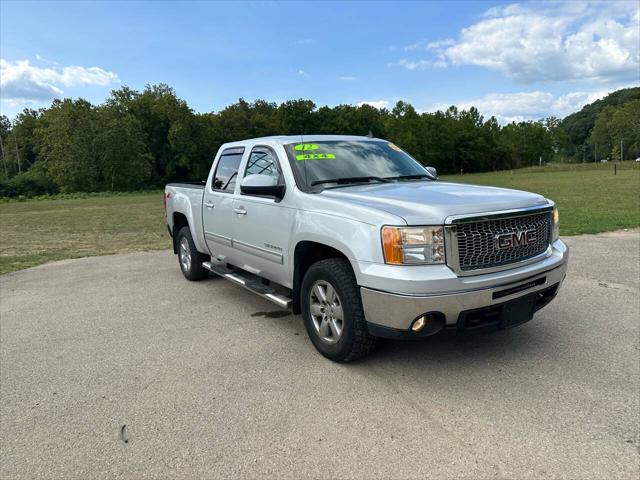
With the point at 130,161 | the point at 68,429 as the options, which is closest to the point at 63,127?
the point at 130,161

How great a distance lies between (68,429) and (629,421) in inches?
138

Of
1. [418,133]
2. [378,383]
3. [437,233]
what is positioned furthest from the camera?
[418,133]

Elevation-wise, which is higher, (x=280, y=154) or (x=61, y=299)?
(x=280, y=154)

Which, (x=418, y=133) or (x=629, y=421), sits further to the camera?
(x=418, y=133)

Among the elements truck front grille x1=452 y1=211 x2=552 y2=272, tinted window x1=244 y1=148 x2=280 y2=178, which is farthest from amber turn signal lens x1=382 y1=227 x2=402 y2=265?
tinted window x1=244 y1=148 x2=280 y2=178

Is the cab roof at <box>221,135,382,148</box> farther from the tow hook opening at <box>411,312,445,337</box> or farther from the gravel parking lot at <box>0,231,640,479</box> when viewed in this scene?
the tow hook opening at <box>411,312,445,337</box>

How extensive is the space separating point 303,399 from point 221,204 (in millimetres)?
2892

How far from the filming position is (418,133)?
8750 centimetres

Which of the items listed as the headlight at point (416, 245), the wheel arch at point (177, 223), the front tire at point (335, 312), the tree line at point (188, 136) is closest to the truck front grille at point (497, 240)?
the headlight at point (416, 245)

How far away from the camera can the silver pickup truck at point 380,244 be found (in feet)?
10.4

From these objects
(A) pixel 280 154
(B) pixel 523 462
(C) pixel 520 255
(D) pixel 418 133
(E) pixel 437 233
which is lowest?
(B) pixel 523 462

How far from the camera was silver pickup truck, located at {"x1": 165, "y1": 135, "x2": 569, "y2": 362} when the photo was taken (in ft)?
10.4

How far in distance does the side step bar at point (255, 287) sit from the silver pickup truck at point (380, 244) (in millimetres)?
18

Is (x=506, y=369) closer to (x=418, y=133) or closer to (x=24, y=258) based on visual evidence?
(x=24, y=258)
